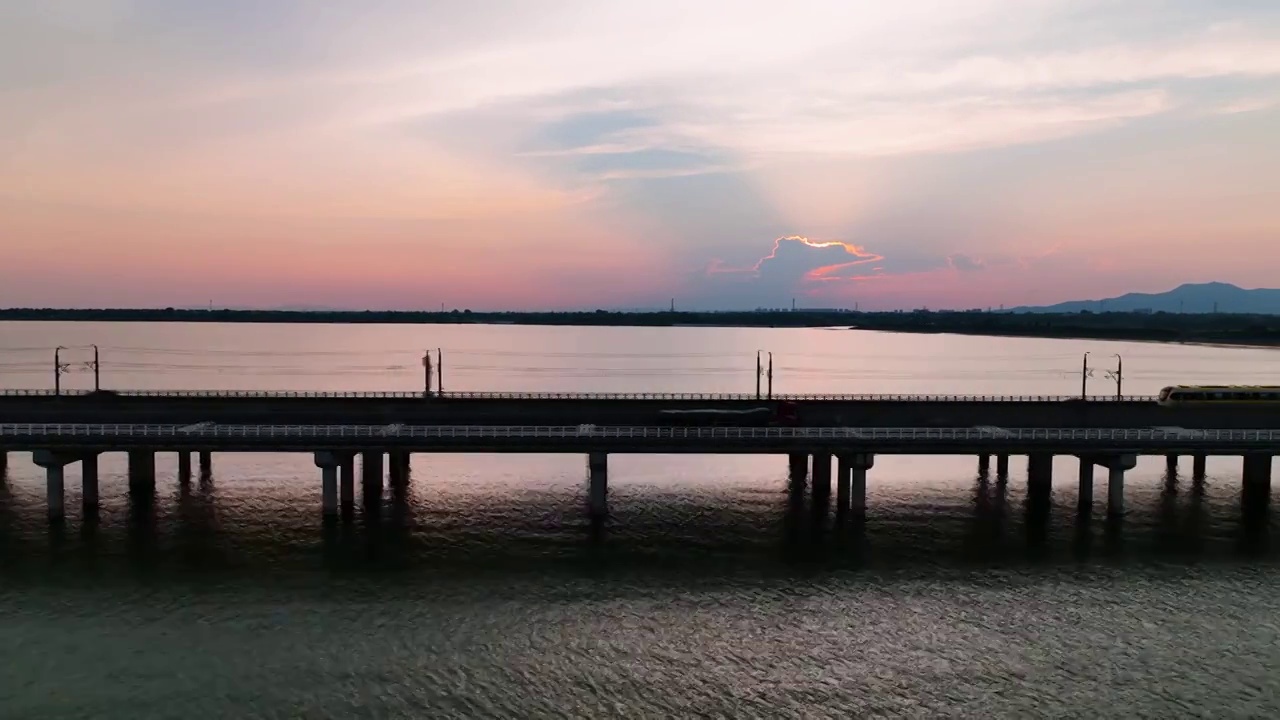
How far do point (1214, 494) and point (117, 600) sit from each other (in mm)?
68487

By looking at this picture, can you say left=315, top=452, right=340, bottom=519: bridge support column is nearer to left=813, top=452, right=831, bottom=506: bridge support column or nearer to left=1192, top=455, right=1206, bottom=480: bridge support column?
left=813, top=452, right=831, bottom=506: bridge support column

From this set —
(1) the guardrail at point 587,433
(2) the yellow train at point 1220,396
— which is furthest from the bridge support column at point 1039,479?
(2) the yellow train at point 1220,396

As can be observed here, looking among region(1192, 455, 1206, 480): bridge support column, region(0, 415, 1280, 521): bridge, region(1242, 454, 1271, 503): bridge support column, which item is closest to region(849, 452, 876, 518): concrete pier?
region(0, 415, 1280, 521): bridge

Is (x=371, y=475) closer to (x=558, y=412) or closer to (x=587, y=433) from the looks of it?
(x=558, y=412)

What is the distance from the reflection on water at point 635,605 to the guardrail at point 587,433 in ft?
17.2

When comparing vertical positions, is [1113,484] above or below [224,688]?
above

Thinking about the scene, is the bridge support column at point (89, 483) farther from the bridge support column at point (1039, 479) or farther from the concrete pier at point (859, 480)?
the bridge support column at point (1039, 479)

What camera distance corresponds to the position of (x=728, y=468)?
64938 mm

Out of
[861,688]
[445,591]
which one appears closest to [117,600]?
[445,591]

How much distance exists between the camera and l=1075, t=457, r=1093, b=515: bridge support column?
1839 inches

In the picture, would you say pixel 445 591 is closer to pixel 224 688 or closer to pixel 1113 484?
pixel 224 688

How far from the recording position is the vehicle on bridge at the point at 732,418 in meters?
53.2

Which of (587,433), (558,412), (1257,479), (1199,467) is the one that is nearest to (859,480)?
(587,433)

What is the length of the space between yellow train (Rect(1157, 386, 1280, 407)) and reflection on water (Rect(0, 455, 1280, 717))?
10310 millimetres
